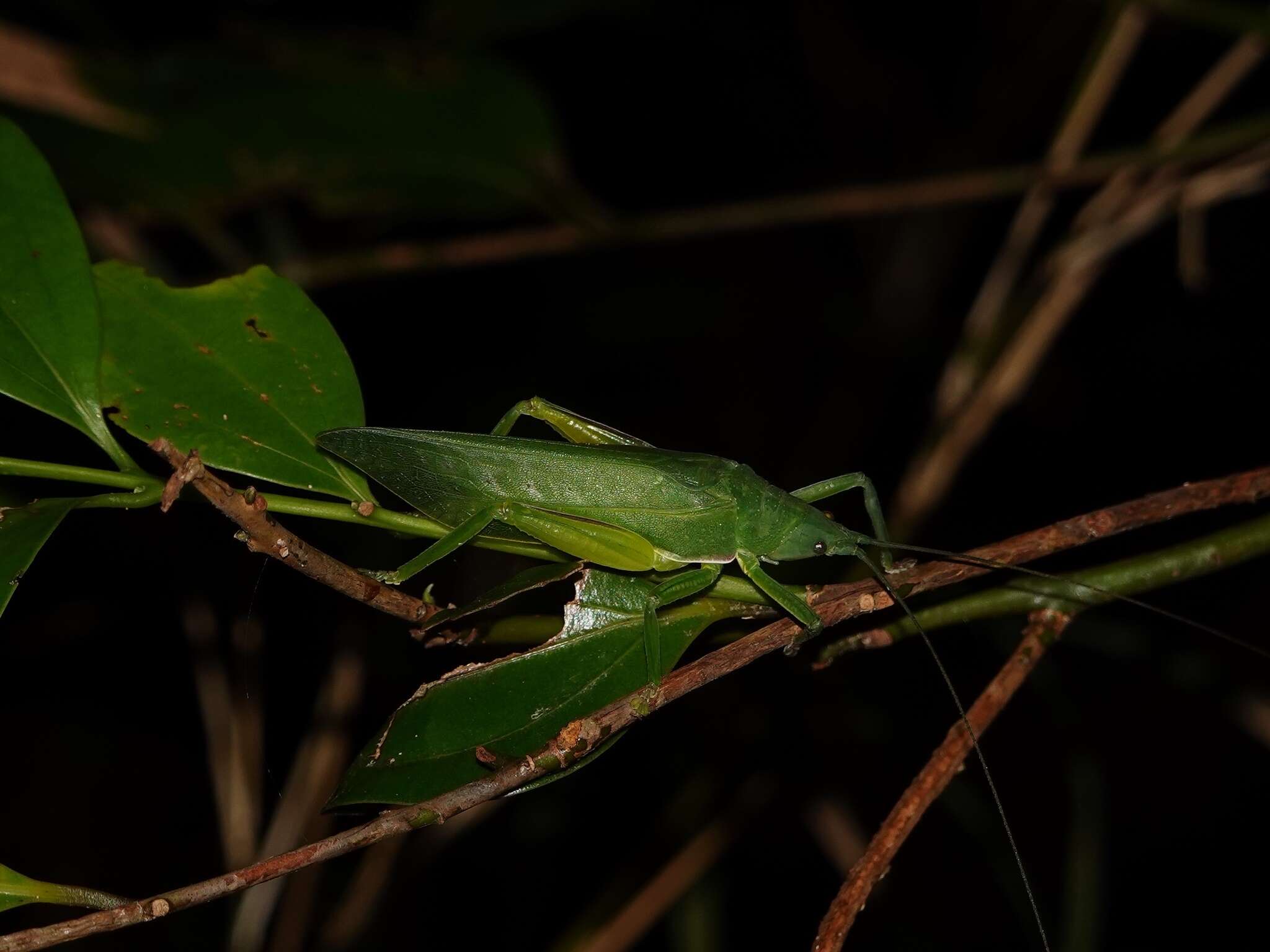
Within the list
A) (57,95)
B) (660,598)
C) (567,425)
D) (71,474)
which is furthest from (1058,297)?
(57,95)

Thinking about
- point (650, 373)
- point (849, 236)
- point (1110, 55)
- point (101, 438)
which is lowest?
point (101, 438)

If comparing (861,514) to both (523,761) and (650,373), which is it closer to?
(650,373)

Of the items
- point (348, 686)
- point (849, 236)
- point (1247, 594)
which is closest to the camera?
point (348, 686)

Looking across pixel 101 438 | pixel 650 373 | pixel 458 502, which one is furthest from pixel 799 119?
pixel 101 438

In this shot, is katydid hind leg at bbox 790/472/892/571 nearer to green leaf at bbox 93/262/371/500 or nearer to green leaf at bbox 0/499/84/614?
green leaf at bbox 93/262/371/500

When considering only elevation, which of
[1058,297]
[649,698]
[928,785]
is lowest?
[928,785]

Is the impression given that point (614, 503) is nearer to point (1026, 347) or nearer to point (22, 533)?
point (22, 533)

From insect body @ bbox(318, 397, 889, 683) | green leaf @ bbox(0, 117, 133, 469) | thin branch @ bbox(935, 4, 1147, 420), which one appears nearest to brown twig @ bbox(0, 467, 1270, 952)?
insect body @ bbox(318, 397, 889, 683)
